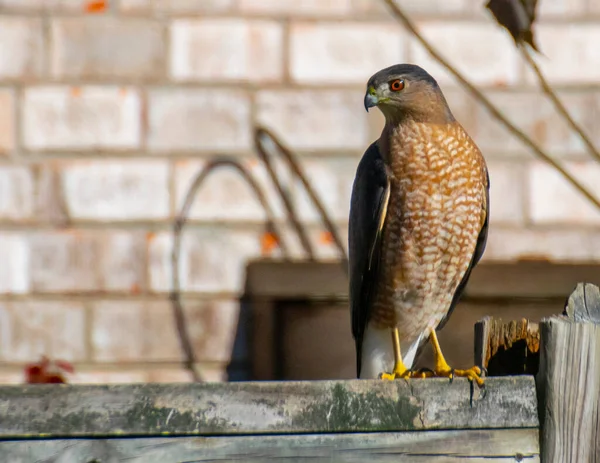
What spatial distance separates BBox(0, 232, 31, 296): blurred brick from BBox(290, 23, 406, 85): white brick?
1.29m

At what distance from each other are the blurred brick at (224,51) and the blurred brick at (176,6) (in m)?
0.04

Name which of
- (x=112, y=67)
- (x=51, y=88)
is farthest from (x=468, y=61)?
(x=51, y=88)

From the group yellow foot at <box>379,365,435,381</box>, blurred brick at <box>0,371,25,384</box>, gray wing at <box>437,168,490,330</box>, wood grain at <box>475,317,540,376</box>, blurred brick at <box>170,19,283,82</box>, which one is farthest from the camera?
blurred brick at <box>170,19,283,82</box>

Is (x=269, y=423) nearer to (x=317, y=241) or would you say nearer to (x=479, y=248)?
(x=479, y=248)

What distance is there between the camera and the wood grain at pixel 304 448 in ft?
5.63

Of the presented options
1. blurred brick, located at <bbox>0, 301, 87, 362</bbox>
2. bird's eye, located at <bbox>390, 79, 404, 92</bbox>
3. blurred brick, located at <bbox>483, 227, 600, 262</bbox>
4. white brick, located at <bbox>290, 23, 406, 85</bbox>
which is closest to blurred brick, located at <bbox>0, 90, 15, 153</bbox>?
blurred brick, located at <bbox>0, 301, 87, 362</bbox>

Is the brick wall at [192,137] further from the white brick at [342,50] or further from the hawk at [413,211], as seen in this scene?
the hawk at [413,211]

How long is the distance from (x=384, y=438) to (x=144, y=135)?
2468mm

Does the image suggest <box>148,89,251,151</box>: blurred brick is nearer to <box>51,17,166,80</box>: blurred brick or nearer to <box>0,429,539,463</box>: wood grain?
<box>51,17,166,80</box>: blurred brick

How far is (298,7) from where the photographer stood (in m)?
4.00

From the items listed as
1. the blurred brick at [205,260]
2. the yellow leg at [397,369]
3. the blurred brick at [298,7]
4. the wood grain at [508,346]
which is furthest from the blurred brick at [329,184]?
the wood grain at [508,346]

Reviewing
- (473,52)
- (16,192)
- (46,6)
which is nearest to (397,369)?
(473,52)

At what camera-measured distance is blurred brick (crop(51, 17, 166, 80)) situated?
3955 millimetres

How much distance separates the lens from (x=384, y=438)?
1753 mm
